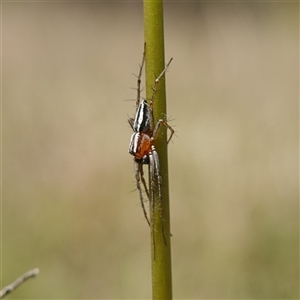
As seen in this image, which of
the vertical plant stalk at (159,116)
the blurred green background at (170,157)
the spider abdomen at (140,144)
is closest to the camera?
the vertical plant stalk at (159,116)

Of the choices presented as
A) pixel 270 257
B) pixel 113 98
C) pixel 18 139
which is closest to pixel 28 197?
pixel 18 139

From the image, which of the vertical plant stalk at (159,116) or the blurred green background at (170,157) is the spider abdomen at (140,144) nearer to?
the vertical plant stalk at (159,116)

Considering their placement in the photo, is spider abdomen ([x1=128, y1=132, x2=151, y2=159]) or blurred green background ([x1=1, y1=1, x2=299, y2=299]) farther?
blurred green background ([x1=1, y1=1, x2=299, y2=299])

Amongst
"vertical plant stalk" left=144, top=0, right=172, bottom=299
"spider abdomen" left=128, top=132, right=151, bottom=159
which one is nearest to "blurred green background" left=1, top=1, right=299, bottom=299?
"spider abdomen" left=128, top=132, right=151, bottom=159

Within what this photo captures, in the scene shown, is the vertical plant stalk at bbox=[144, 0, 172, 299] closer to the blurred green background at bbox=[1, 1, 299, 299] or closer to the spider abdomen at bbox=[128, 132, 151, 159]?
the spider abdomen at bbox=[128, 132, 151, 159]

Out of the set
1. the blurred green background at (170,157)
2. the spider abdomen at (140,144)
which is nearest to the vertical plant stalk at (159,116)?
the spider abdomen at (140,144)
